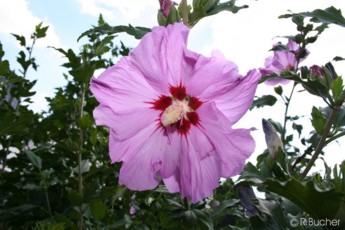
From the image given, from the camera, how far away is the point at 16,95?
2604mm

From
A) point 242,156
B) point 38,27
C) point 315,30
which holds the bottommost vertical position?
point 242,156

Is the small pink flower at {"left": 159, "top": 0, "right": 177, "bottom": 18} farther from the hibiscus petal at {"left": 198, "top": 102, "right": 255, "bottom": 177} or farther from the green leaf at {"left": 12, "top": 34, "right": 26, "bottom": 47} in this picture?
the green leaf at {"left": 12, "top": 34, "right": 26, "bottom": 47}

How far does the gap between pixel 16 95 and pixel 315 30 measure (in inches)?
77.5

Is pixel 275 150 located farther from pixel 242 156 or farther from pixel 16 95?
pixel 16 95

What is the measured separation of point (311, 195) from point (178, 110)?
370mm

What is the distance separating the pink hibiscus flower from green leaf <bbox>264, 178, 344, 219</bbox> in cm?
10

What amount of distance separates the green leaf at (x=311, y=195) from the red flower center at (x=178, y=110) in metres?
0.26

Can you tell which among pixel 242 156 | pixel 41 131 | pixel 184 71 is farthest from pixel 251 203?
pixel 41 131

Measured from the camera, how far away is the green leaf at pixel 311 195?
73 centimetres

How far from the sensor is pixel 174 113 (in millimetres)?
944

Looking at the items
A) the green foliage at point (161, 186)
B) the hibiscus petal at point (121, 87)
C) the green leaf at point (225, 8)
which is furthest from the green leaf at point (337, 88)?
the hibiscus petal at point (121, 87)

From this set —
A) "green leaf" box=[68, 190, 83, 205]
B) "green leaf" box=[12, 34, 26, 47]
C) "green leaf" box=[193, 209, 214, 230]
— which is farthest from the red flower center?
"green leaf" box=[12, 34, 26, 47]

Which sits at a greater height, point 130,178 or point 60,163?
point 60,163

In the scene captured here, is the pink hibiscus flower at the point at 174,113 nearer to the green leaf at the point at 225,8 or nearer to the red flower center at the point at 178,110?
the red flower center at the point at 178,110
